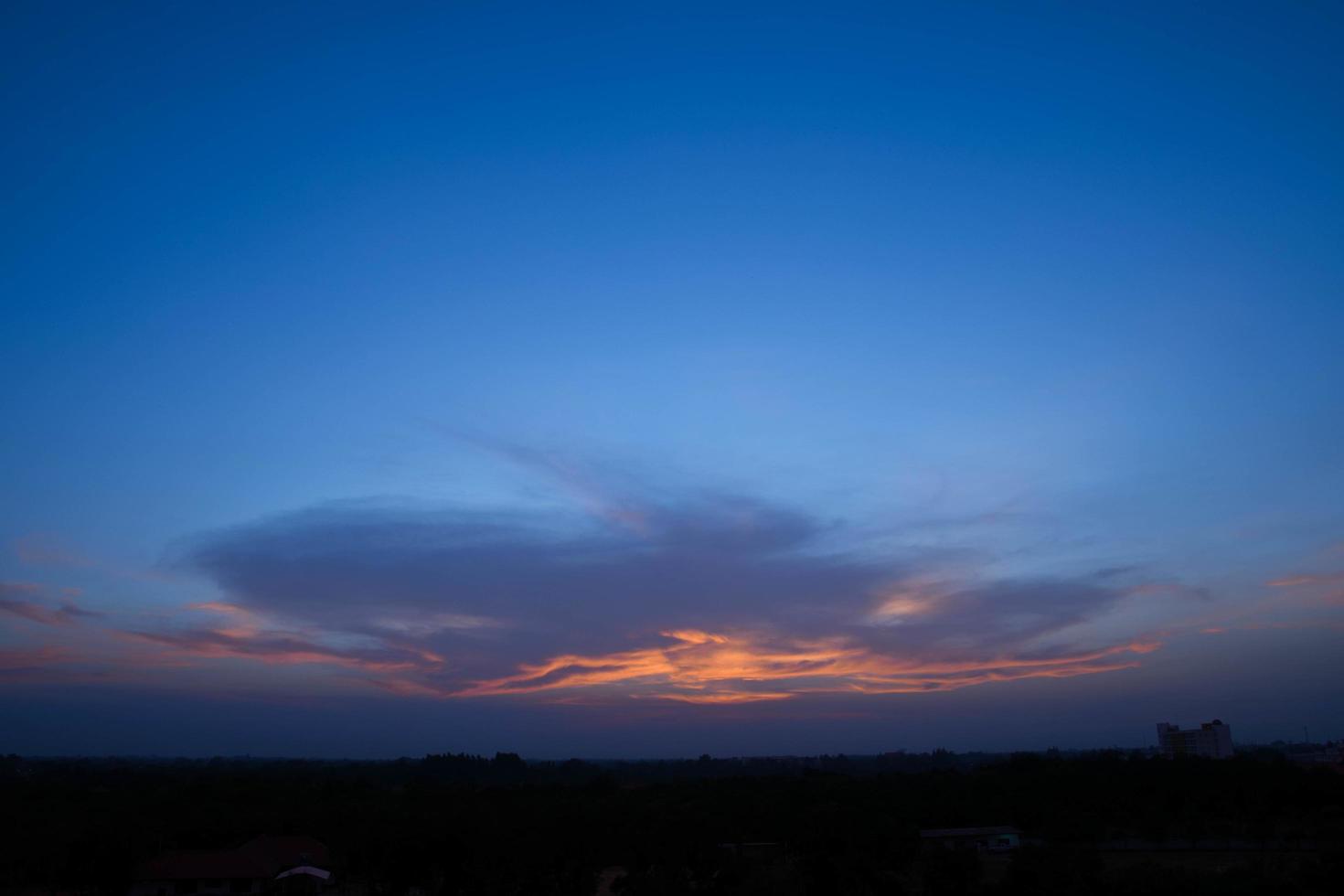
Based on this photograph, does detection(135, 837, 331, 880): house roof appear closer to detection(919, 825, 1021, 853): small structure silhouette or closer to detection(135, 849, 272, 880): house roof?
Answer: detection(135, 849, 272, 880): house roof

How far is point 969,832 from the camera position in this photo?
47906 mm

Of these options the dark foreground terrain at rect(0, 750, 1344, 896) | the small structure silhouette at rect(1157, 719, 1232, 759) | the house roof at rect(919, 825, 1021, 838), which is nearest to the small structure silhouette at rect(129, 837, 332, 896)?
the dark foreground terrain at rect(0, 750, 1344, 896)

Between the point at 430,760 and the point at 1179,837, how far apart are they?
313 feet

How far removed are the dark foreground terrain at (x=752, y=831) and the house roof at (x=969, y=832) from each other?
115 centimetres

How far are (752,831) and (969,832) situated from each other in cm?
1120

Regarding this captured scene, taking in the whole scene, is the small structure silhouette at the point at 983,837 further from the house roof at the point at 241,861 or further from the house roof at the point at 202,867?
the house roof at the point at 202,867

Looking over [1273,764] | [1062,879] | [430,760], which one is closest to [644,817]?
[1062,879]

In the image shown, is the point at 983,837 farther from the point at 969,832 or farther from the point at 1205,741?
the point at 1205,741

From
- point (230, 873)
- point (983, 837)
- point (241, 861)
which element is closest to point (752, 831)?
point (983, 837)

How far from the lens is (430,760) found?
12256cm

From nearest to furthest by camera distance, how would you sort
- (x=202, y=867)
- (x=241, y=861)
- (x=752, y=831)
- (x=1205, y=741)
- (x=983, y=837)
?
1. (x=202, y=867)
2. (x=241, y=861)
3. (x=752, y=831)
4. (x=983, y=837)
5. (x=1205, y=741)

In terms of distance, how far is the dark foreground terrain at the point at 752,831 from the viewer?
28.3m

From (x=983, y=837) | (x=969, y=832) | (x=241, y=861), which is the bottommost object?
(x=983, y=837)

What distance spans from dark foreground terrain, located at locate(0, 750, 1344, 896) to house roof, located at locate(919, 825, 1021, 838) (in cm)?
115
